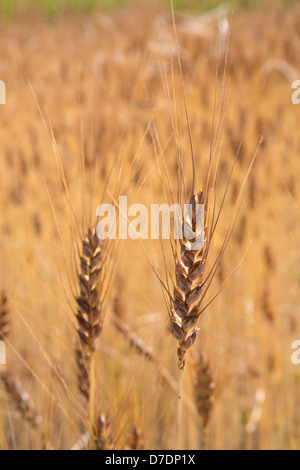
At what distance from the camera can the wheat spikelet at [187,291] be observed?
0.44 m

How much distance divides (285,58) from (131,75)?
30.7 inches

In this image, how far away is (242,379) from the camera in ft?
4.23

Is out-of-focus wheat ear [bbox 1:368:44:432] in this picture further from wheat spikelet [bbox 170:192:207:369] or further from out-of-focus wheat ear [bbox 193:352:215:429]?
wheat spikelet [bbox 170:192:207:369]

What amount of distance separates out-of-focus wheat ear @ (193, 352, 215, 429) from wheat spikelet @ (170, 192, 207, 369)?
0.27 meters

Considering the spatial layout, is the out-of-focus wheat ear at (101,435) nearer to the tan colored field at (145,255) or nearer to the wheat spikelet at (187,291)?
the tan colored field at (145,255)

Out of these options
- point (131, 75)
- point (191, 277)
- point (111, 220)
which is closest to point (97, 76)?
point (131, 75)

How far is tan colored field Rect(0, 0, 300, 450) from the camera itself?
0.68m

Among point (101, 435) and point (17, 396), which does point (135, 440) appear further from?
point (17, 396)

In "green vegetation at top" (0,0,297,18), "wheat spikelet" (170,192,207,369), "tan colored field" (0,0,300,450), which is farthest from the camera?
"green vegetation at top" (0,0,297,18)

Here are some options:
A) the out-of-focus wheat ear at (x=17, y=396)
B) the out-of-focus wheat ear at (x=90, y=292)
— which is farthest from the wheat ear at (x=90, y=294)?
the out-of-focus wheat ear at (x=17, y=396)

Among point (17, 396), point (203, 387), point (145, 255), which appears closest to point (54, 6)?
point (17, 396)

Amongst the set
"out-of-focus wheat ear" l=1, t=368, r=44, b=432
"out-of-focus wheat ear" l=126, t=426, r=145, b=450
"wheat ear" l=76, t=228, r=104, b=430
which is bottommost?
"out-of-focus wheat ear" l=126, t=426, r=145, b=450

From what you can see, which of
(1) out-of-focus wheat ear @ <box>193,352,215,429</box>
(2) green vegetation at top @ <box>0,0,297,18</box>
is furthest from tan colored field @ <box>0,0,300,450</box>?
(2) green vegetation at top @ <box>0,0,297,18</box>

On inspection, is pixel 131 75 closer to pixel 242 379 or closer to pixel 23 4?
pixel 242 379
